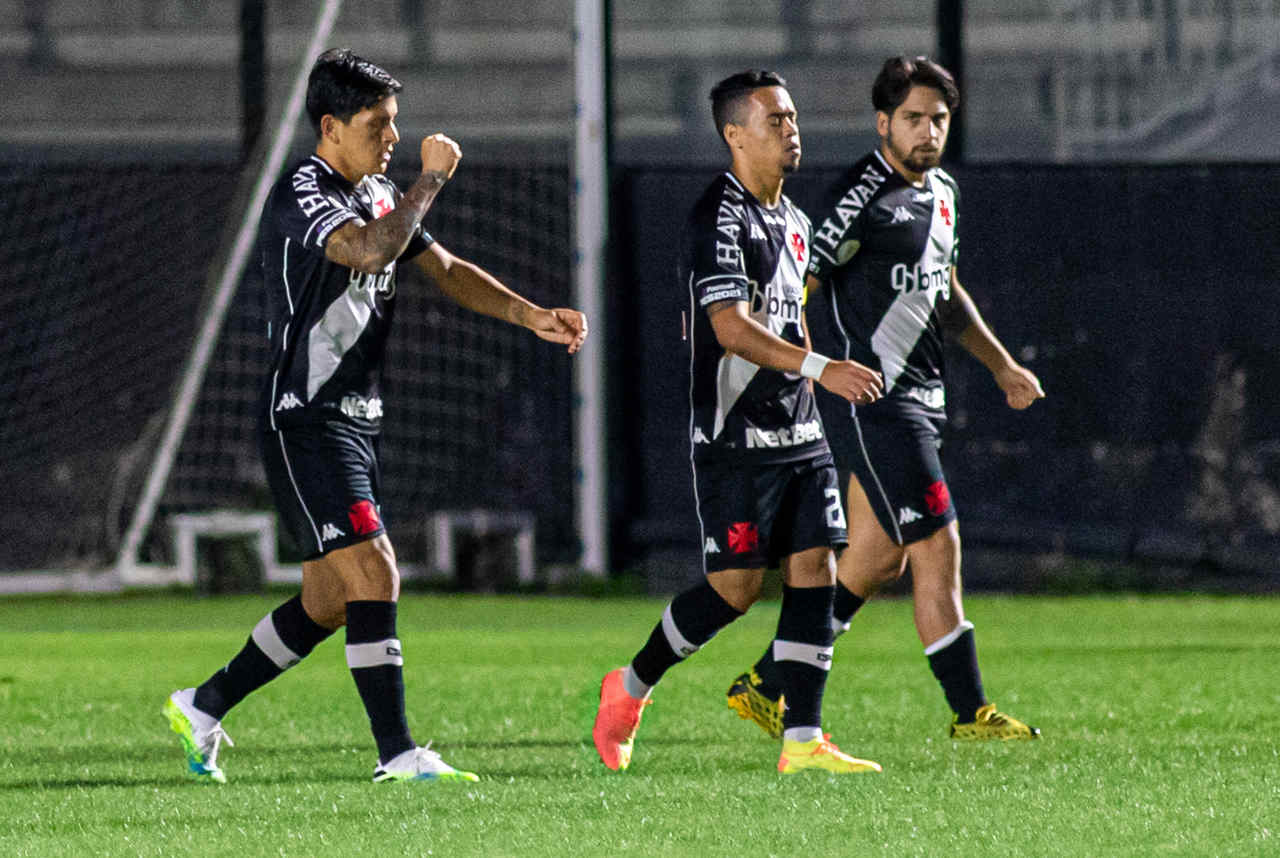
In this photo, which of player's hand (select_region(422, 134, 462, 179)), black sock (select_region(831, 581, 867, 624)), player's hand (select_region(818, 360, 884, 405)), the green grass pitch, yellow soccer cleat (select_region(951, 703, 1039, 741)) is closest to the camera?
the green grass pitch

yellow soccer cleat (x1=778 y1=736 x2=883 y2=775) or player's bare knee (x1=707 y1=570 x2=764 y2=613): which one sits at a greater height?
player's bare knee (x1=707 y1=570 x2=764 y2=613)

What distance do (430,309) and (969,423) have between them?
357 centimetres

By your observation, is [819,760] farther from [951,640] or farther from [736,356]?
[736,356]

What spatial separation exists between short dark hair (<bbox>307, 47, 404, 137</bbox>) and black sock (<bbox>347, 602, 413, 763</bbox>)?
1.30 metres

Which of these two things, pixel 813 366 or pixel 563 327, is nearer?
pixel 813 366

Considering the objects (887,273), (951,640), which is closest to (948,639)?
(951,640)

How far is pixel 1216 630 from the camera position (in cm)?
1043

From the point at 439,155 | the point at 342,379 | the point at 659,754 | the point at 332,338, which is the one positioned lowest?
the point at 659,754

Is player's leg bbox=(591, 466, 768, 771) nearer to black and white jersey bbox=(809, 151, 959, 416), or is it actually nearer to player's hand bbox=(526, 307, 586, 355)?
player's hand bbox=(526, 307, 586, 355)

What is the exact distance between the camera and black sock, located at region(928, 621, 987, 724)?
254 inches

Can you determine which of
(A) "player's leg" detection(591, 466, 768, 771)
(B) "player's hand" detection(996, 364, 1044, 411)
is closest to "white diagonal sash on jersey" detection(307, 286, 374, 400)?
(A) "player's leg" detection(591, 466, 768, 771)

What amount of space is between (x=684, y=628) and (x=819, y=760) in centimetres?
57

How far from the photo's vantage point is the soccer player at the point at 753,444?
586cm

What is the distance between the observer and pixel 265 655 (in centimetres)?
607
